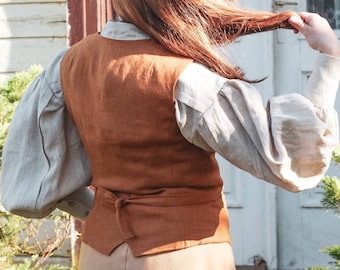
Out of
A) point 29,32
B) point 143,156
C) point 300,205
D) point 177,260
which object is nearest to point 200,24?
point 143,156

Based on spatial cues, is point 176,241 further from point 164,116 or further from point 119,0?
point 119,0

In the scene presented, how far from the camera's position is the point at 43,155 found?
3.03 meters

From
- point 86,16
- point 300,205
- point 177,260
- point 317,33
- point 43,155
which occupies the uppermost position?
point 317,33

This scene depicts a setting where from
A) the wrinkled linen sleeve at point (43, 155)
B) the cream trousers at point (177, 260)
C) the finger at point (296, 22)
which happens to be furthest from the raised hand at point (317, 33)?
the wrinkled linen sleeve at point (43, 155)

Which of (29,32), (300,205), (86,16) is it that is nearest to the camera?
(86,16)

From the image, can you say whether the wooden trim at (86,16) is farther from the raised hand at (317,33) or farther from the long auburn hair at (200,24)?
the raised hand at (317,33)

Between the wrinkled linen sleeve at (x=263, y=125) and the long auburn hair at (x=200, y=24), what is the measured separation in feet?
0.22

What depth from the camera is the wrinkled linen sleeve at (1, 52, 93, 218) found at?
9.82ft

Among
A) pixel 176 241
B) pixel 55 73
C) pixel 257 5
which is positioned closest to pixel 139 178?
pixel 176 241

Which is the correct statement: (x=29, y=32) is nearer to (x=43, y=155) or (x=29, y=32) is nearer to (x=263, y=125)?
(x=43, y=155)

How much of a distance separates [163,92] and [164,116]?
0.21 feet

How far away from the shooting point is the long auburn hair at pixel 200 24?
8.76 ft

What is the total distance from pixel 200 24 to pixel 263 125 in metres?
0.34

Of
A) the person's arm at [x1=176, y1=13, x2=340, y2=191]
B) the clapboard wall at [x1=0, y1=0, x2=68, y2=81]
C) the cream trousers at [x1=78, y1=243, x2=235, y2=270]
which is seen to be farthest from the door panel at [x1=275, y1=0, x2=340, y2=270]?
the person's arm at [x1=176, y1=13, x2=340, y2=191]
